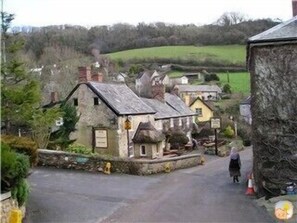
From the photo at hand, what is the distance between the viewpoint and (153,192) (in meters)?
20.5

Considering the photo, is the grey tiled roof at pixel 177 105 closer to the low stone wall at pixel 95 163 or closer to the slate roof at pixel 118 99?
the slate roof at pixel 118 99

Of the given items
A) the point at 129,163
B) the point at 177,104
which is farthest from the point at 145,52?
the point at 129,163

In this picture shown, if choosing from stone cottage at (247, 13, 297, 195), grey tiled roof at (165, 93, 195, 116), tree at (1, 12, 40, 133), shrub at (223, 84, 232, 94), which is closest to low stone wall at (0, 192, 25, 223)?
tree at (1, 12, 40, 133)

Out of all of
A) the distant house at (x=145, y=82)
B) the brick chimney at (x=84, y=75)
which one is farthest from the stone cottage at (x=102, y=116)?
the distant house at (x=145, y=82)

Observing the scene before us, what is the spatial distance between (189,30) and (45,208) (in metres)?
111

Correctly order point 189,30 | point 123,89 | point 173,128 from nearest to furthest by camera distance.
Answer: point 123,89
point 173,128
point 189,30

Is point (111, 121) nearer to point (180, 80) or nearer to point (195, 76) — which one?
point (180, 80)

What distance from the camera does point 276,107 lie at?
18.9 meters

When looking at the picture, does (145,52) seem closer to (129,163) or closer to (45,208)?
(129,163)

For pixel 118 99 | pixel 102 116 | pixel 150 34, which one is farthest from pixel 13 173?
pixel 150 34

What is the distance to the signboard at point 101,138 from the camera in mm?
33812

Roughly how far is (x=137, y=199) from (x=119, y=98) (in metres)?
17.6

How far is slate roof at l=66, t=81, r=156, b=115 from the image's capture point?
33625 millimetres

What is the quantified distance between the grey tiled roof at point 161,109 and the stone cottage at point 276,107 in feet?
76.3
